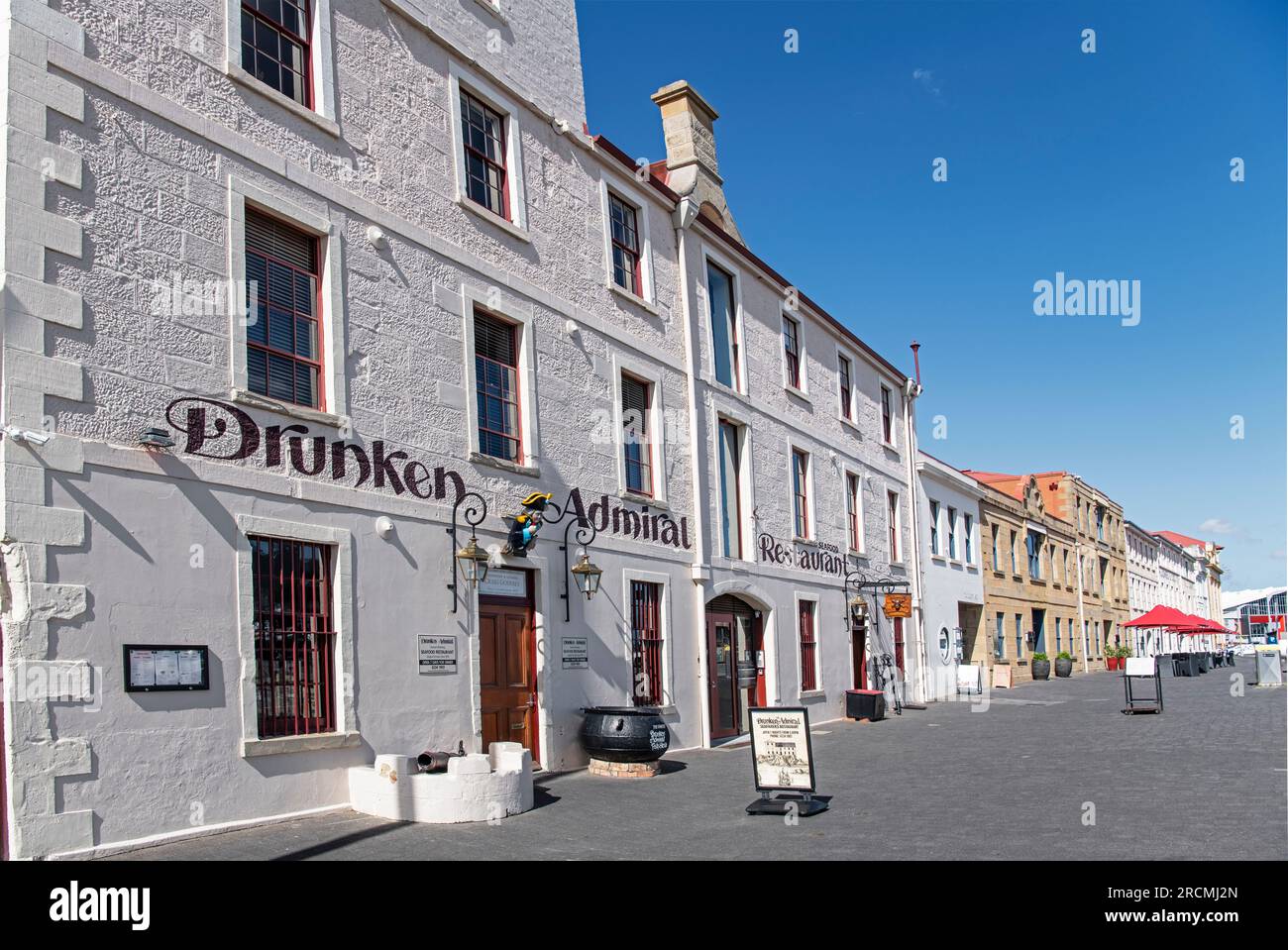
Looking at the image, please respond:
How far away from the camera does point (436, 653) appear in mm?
11539

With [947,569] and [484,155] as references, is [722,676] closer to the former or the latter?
[484,155]

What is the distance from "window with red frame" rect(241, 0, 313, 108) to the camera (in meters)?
10.4

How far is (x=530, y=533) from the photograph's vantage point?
1276 centimetres

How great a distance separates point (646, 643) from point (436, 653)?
4.93 metres

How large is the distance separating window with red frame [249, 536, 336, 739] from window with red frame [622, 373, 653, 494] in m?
6.35

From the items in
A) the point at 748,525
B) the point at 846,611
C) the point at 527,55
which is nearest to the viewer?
the point at 527,55

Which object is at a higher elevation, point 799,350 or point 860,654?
point 799,350

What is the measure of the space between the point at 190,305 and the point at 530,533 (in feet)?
15.6

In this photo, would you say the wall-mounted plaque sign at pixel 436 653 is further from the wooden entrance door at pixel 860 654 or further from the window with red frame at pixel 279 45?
the wooden entrance door at pixel 860 654

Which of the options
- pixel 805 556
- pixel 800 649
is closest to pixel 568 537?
→ pixel 800 649

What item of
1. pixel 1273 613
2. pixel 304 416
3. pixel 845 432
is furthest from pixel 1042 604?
pixel 1273 613

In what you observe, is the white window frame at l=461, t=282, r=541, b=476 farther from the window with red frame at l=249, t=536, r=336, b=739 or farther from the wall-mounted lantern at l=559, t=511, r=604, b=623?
the window with red frame at l=249, t=536, r=336, b=739

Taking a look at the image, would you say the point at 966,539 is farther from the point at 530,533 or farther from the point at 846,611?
the point at 530,533

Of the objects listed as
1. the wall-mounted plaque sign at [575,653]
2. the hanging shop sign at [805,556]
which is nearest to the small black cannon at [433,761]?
the wall-mounted plaque sign at [575,653]
